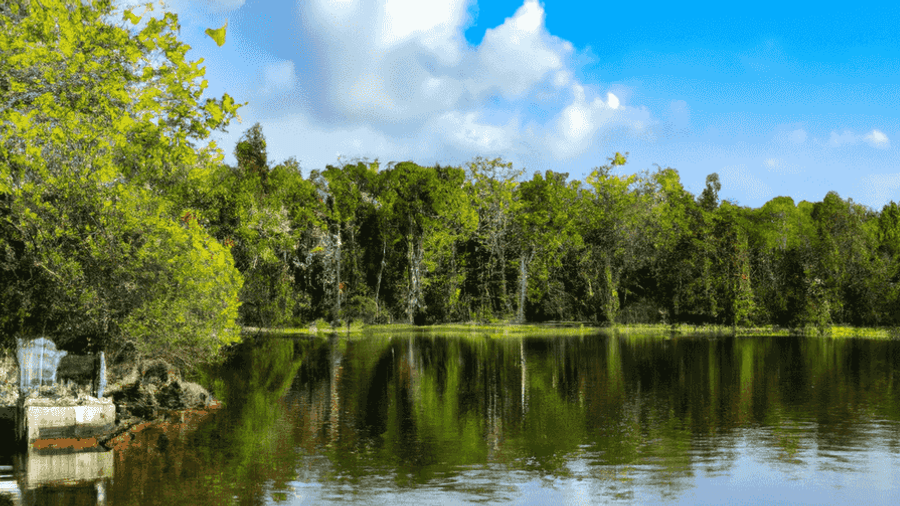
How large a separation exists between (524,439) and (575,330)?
144ft

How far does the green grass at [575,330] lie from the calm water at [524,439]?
22006mm

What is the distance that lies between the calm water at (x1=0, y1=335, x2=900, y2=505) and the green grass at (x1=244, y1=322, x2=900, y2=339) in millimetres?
22006

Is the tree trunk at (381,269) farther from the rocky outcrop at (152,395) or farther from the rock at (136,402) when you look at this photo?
the rock at (136,402)

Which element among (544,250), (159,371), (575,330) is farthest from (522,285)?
(159,371)

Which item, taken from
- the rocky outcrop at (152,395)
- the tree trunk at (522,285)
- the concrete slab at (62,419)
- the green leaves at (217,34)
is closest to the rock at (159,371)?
the rocky outcrop at (152,395)

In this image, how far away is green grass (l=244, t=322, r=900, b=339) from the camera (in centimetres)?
5531

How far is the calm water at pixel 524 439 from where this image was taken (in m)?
13.3

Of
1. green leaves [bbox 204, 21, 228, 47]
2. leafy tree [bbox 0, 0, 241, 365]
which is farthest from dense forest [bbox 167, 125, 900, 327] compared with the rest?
green leaves [bbox 204, 21, 228, 47]

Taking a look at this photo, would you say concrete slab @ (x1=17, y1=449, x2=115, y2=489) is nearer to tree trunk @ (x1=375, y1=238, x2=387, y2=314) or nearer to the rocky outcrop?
the rocky outcrop

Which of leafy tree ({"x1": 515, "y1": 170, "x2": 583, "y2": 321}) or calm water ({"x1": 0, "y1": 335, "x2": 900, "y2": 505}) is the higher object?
leafy tree ({"x1": 515, "y1": 170, "x2": 583, "y2": 321})

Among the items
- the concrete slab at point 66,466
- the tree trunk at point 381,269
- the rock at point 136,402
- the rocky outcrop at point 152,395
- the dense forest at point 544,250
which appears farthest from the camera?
the tree trunk at point 381,269

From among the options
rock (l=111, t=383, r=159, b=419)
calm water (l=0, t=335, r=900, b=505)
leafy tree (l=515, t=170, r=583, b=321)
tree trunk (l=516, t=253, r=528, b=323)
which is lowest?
calm water (l=0, t=335, r=900, b=505)

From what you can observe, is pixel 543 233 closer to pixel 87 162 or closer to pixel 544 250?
pixel 544 250

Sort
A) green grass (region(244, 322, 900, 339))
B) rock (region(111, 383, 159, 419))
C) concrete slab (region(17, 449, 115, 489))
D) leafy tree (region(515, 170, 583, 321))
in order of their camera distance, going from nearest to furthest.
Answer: concrete slab (region(17, 449, 115, 489))
rock (region(111, 383, 159, 419))
green grass (region(244, 322, 900, 339))
leafy tree (region(515, 170, 583, 321))
